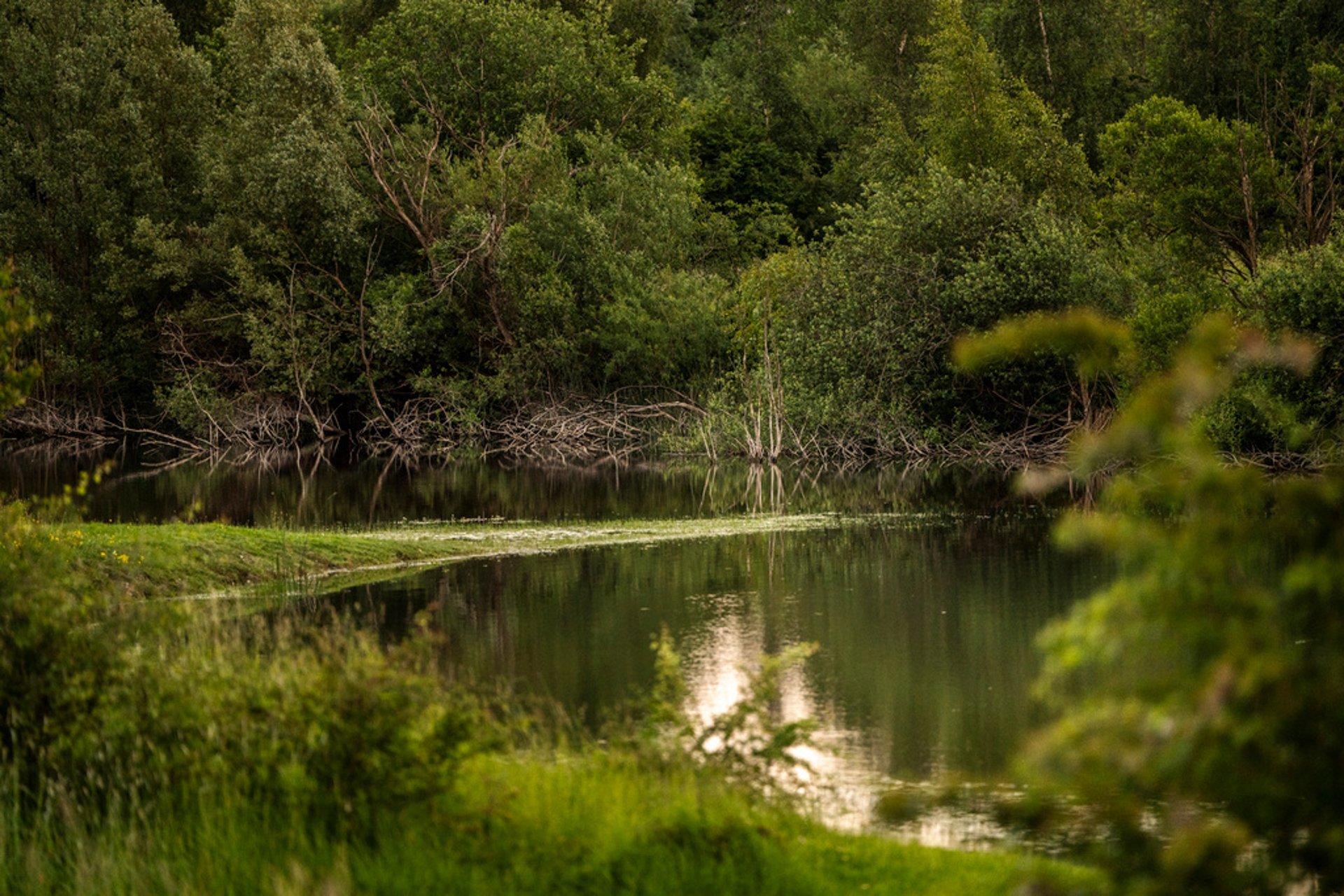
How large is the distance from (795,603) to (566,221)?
3889 centimetres

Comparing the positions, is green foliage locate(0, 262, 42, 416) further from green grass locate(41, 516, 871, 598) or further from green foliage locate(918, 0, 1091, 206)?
green foliage locate(918, 0, 1091, 206)

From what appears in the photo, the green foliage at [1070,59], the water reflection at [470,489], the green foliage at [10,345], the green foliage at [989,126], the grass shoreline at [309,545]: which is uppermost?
the green foliage at [1070,59]

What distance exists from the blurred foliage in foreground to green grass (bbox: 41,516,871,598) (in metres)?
15.1

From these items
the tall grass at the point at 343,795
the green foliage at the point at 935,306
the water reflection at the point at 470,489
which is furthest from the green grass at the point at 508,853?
the green foliage at the point at 935,306

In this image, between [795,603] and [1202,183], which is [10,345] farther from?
[1202,183]

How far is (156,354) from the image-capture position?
66625mm

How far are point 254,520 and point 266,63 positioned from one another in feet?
111

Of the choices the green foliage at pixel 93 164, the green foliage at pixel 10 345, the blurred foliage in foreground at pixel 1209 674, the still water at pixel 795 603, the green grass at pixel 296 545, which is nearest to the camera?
the blurred foliage in foreground at pixel 1209 674

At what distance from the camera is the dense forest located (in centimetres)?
4953

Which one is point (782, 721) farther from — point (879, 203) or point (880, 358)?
point (879, 203)

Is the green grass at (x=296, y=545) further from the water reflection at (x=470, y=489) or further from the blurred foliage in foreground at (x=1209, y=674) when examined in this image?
the blurred foliage in foreground at (x=1209, y=674)

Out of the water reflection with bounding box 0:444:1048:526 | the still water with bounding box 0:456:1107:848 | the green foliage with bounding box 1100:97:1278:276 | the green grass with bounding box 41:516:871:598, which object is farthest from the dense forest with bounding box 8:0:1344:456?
the green grass with bounding box 41:516:871:598

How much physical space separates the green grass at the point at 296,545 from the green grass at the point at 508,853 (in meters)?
9.87

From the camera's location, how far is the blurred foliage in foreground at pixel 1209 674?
4.20m
